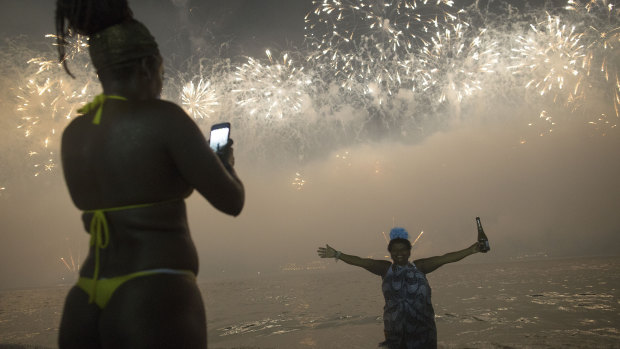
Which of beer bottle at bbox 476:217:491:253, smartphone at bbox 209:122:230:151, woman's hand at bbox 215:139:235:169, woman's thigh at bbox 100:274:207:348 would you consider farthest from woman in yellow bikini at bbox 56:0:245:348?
beer bottle at bbox 476:217:491:253

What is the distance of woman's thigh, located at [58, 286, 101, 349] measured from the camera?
1734 mm

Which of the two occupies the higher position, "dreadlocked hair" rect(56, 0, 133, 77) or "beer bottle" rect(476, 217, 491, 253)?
"dreadlocked hair" rect(56, 0, 133, 77)

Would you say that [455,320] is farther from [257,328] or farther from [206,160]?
[206,160]

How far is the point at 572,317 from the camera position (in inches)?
1013

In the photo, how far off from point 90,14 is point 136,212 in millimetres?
1100

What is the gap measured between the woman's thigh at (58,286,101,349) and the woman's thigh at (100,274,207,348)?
3.7 inches

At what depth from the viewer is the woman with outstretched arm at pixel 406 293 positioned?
7168 millimetres

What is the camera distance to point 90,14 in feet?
6.53

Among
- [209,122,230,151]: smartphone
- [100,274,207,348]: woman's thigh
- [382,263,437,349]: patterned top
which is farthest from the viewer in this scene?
[382,263,437,349]: patterned top

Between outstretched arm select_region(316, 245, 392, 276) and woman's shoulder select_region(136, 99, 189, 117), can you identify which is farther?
outstretched arm select_region(316, 245, 392, 276)

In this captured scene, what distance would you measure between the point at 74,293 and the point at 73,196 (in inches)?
19.0

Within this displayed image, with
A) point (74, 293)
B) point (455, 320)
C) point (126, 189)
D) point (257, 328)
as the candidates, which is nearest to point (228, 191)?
point (126, 189)

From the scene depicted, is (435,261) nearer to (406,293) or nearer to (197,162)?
(406,293)

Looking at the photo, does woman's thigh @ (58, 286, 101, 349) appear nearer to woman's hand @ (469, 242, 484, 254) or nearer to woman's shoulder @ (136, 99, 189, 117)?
woman's shoulder @ (136, 99, 189, 117)
